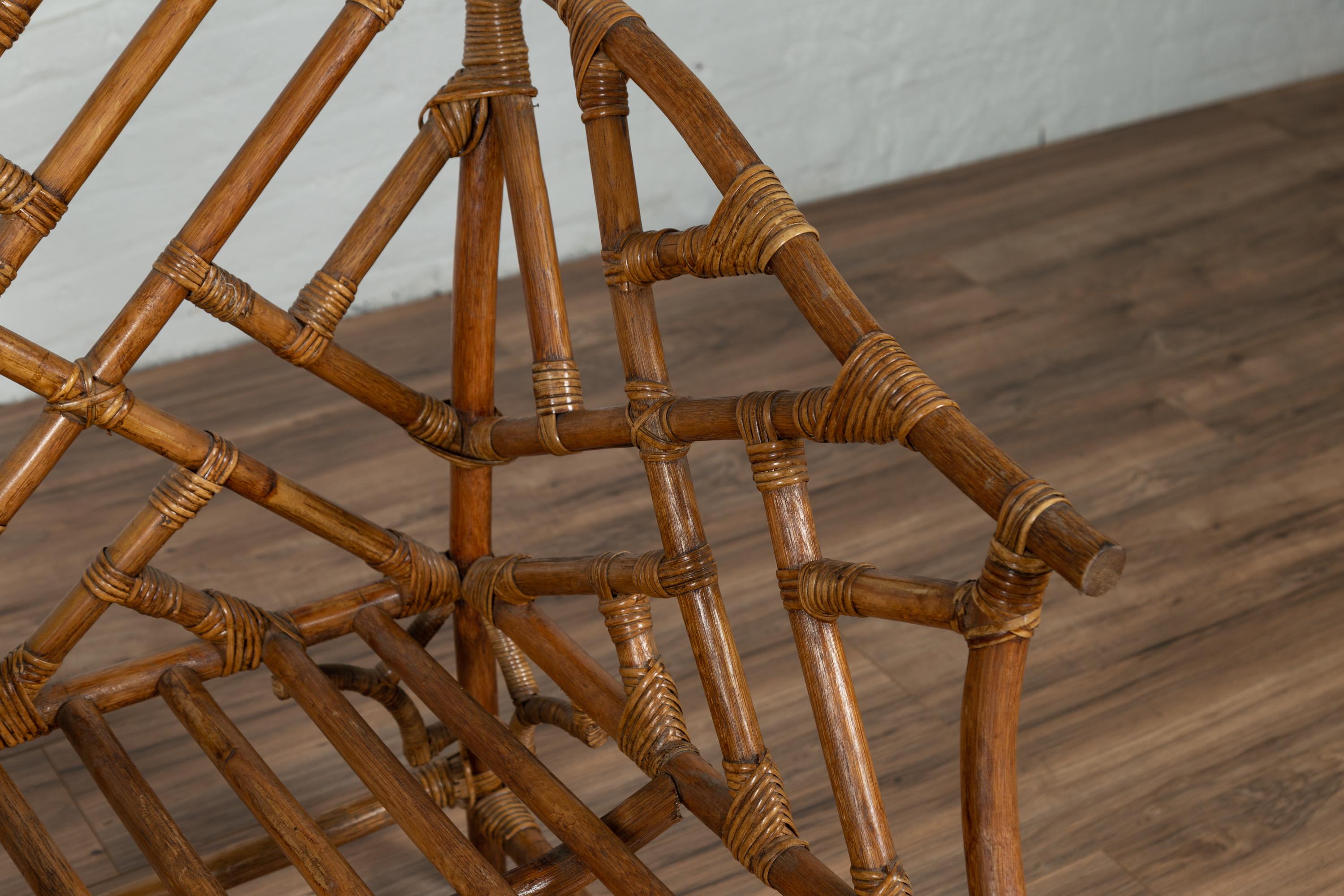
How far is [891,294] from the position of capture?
220 centimetres

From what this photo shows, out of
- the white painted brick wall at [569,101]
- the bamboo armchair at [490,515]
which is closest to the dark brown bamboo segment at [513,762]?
the bamboo armchair at [490,515]

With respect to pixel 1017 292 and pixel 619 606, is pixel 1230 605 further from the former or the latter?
pixel 619 606

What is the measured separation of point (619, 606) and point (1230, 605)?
96 centimetres

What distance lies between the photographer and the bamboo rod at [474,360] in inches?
33.8

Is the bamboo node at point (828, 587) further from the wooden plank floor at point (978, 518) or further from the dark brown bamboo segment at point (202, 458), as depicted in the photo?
the wooden plank floor at point (978, 518)

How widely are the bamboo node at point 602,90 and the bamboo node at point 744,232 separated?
0.27 ft

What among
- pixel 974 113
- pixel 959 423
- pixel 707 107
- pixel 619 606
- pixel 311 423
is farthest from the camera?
pixel 974 113

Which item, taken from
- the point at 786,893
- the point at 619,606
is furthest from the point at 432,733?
the point at 786,893

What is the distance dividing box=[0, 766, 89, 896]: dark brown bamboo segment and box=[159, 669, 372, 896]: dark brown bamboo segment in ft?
0.31

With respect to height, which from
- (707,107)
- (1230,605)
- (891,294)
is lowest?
(1230,605)

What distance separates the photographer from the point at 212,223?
0.76 metres

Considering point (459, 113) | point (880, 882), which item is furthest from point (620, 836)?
point (459, 113)

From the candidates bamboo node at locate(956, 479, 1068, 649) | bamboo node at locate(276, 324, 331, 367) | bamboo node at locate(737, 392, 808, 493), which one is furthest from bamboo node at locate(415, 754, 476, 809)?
bamboo node at locate(956, 479, 1068, 649)

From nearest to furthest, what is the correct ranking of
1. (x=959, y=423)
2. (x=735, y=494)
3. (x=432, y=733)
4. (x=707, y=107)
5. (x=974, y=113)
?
(x=959, y=423), (x=707, y=107), (x=432, y=733), (x=735, y=494), (x=974, y=113)
